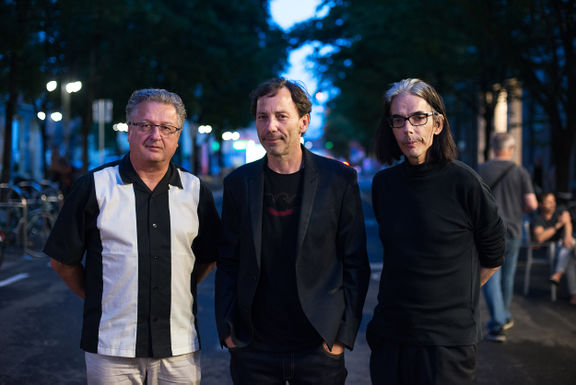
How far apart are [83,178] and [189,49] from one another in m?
26.2

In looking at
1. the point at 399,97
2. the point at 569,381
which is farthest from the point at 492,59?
the point at 399,97

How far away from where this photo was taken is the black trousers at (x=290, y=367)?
9.62 ft

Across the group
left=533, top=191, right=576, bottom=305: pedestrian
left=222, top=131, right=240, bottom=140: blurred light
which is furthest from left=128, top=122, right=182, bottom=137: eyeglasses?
left=222, top=131, right=240, bottom=140: blurred light

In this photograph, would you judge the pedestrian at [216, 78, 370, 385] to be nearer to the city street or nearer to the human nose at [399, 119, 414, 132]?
the human nose at [399, 119, 414, 132]

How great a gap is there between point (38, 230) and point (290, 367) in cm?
1196

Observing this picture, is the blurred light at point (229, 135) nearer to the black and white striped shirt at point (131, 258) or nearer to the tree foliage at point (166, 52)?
the tree foliage at point (166, 52)

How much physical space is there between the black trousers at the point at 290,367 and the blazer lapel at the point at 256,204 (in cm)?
40

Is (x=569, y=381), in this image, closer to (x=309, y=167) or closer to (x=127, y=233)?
(x=309, y=167)

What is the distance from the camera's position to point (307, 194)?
292 centimetres

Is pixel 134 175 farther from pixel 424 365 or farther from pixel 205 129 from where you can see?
pixel 205 129

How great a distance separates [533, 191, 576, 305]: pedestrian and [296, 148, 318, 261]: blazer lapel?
21.0ft

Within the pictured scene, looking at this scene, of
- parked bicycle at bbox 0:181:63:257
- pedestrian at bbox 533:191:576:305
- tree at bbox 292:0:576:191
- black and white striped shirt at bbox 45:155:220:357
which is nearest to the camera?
black and white striped shirt at bbox 45:155:220:357

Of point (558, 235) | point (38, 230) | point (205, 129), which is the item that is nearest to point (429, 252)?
point (558, 235)

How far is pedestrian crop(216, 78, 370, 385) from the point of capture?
115 inches
